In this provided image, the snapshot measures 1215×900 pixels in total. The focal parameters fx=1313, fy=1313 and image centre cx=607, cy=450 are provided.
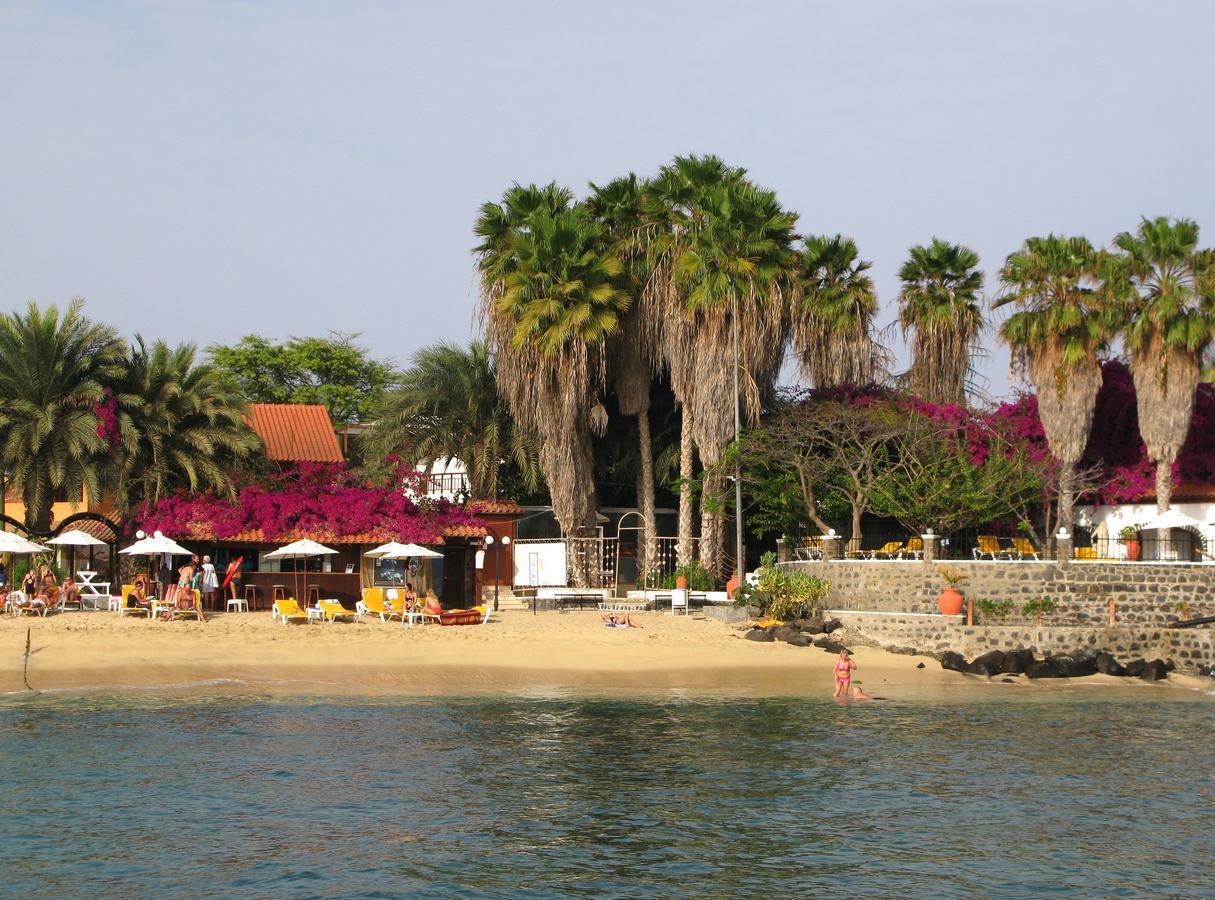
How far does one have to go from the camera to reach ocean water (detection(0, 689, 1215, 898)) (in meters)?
14.4

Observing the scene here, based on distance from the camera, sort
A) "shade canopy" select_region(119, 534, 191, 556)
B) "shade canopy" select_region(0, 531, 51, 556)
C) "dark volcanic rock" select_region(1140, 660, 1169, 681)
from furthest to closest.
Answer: "shade canopy" select_region(119, 534, 191, 556) < "shade canopy" select_region(0, 531, 51, 556) < "dark volcanic rock" select_region(1140, 660, 1169, 681)

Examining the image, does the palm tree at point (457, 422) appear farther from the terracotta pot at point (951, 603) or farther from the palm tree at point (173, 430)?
the terracotta pot at point (951, 603)

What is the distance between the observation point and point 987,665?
94.7 feet

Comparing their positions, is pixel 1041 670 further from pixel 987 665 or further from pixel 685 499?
pixel 685 499

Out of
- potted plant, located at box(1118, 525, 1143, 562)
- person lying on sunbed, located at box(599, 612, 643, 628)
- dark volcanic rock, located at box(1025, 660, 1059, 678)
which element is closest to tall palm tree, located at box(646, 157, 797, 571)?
person lying on sunbed, located at box(599, 612, 643, 628)

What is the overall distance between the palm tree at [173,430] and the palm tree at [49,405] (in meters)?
0.74

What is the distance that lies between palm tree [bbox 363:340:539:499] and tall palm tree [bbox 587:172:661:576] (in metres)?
3.78

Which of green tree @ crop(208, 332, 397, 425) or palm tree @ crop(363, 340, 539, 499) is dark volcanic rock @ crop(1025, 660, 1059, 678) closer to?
palm tree @ crop(363, 340, 539, 499)

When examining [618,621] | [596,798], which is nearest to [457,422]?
[618,621]

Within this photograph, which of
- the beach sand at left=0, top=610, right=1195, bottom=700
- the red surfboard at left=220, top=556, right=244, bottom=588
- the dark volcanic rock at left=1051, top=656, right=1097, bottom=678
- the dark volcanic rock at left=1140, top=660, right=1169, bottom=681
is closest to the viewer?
the beach sand at left=0, top=610, right=1195, bottom=700

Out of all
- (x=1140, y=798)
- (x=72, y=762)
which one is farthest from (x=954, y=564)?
(x=72, y=762)

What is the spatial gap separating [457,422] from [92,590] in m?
13.8

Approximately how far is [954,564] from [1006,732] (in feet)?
29.9

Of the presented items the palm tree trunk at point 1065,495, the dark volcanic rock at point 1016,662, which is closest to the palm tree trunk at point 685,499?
the palm tree trunk at point 1065,495
